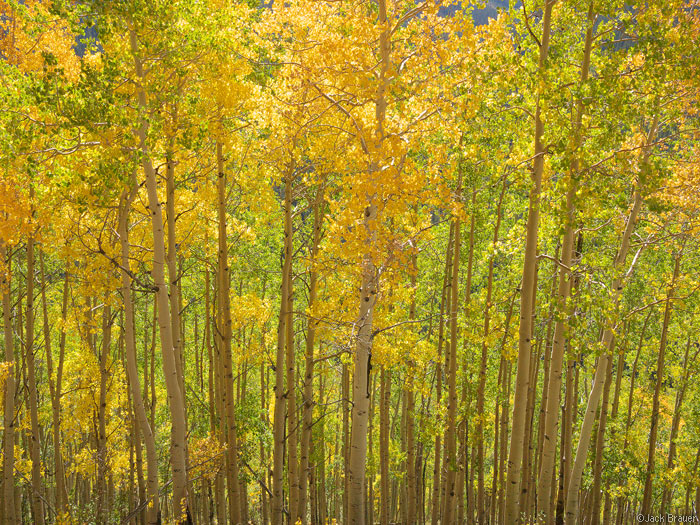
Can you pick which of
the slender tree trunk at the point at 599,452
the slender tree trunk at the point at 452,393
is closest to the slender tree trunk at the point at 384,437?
the slender tree trunk at the point at 452,393

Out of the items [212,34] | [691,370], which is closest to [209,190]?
[212,34]

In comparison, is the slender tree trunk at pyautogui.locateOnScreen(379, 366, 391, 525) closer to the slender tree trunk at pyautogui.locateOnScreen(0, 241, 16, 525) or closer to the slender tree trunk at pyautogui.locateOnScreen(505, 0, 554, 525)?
the slender tree trunk at pyautogui.locateOnScreen(505, 0, 554, 525)

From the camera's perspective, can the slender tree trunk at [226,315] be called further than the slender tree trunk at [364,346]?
Yes

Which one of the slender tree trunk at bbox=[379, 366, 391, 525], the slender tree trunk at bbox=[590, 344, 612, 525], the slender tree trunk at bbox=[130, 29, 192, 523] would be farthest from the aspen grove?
the slender tree trunk at bbox=[590, 344, 612, 525]

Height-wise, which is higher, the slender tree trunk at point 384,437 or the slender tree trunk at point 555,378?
the slender tree trunk at point 555,378

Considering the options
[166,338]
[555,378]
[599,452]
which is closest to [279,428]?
[166,338]

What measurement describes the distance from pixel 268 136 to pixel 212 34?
9.02ft

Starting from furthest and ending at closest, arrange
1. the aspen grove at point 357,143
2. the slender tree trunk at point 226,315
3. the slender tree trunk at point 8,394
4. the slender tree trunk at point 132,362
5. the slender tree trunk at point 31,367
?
the slender tree trunk at point 31,367, the slender tree trunk at point 8,394, the slender tree trunk at point 226,315, the slender tree trunk at point 132,362, the aspen grove at point 357,143

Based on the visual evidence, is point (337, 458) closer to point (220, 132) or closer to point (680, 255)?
point (680, 255)

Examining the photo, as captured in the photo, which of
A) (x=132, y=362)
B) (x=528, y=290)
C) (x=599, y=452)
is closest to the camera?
(x=528, y=290)

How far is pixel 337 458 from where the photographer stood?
25.2 meters

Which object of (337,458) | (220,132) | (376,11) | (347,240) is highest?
(376,11)

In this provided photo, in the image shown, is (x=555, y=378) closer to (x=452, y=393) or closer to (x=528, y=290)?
(x=528, y=290)

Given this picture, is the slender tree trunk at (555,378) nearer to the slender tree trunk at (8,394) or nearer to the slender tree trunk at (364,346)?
the slender tree trunk at (364,346)
